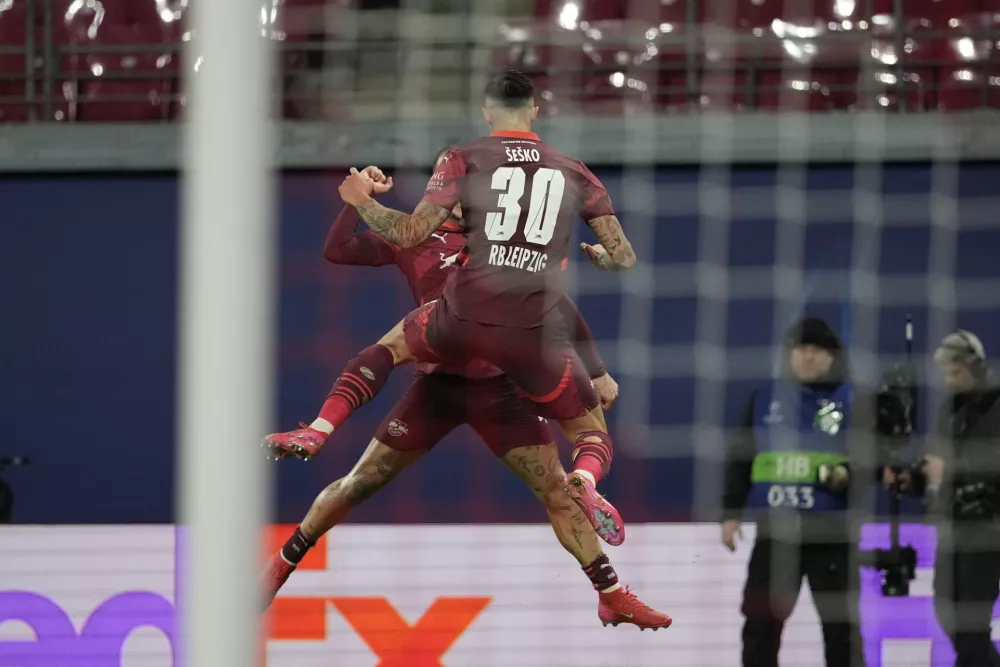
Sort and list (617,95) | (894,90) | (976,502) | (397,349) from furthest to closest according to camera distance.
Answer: (617,95) → (894,90) → (976,502) → (397,349)

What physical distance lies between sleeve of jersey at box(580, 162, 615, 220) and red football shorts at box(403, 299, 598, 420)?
0.31 m

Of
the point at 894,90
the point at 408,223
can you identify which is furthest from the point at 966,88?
the point at 408,223

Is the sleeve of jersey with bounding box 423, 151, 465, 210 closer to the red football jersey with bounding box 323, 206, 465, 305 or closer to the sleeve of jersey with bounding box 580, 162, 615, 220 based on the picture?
the red football jersey with bounding box 323, 206, 465, 305

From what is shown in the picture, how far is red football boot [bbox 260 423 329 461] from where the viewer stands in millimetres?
3340

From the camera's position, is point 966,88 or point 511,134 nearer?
point 511,134

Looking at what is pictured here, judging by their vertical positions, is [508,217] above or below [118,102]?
below

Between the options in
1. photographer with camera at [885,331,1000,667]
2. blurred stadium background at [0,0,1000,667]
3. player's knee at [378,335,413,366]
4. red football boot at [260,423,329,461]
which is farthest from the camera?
blurred stadium background at [0,0,1000,667]

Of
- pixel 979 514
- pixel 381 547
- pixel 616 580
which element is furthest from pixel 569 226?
pixel 979 514

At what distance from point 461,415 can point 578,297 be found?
51 cm

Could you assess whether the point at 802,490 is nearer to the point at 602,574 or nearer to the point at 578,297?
the point at 602,574

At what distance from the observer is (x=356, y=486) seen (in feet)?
11.4

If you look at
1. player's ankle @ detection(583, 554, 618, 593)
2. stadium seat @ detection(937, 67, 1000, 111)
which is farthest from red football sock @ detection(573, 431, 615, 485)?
stadium seat @ detection(937, 67, 1000, 111)

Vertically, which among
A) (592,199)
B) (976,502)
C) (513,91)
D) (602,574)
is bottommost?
(602,574)

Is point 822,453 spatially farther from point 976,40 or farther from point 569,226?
point 976,40
